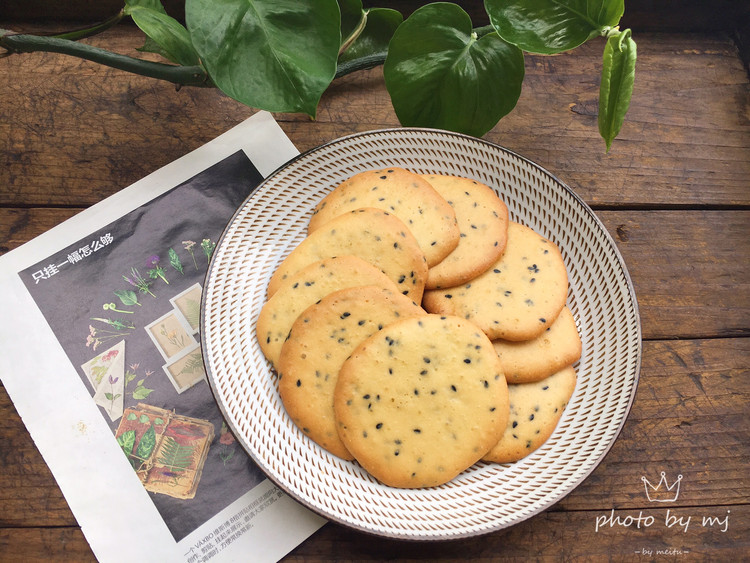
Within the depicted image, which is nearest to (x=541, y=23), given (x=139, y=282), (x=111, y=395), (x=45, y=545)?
(x=139, y=282)

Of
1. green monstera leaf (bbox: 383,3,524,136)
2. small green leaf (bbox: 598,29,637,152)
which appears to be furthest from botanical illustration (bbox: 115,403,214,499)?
small green leaf (bbox: 598,29,637,152)

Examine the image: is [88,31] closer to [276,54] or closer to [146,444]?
[276,54]

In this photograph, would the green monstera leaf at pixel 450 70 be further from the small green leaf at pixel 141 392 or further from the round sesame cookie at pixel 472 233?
the small green leaf at pixel 141 392

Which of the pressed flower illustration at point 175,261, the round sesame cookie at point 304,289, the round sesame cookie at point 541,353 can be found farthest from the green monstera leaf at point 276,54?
the round sesame cookie at point 541,353

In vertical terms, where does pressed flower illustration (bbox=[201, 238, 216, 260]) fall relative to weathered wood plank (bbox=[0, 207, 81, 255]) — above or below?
below

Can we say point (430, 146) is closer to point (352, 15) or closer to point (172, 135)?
point (352, 15)

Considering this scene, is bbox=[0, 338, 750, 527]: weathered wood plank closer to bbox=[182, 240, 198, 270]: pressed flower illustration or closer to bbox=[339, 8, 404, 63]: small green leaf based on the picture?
bbox=[182, 240, 198, 270]: pressed flower illustration
